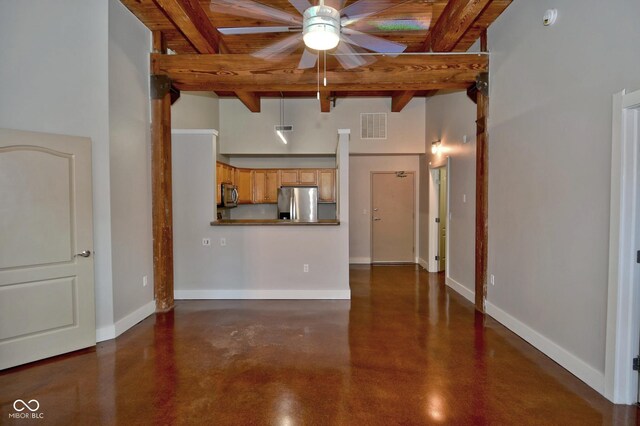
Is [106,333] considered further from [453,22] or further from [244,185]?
[453,22]

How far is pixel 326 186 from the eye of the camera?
6773mm

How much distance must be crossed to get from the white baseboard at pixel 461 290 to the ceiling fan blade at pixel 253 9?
12.7 feet

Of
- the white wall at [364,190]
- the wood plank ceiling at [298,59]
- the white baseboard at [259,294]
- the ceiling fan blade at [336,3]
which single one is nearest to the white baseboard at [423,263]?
the white wall at [364,190]

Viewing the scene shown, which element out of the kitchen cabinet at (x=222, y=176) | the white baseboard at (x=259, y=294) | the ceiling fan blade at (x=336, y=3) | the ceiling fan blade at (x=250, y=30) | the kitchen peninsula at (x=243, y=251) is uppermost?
the ceiling fan blade at (x=250, y=30)

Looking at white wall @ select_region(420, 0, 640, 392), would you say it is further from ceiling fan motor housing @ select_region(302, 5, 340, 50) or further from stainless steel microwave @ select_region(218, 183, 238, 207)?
stainless steel microwave @ select_region(218, 183, 238, 207)

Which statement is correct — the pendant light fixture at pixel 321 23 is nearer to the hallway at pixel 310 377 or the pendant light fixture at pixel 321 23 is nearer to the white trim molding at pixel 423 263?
the hallway at pixel 310 377

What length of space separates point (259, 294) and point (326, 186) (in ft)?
9.71

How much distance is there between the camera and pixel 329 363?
2.72 m

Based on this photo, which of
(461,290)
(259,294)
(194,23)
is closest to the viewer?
(194,23)

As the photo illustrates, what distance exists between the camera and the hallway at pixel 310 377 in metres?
2.07

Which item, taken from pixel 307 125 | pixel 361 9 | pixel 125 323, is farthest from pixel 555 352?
pixel 307 125

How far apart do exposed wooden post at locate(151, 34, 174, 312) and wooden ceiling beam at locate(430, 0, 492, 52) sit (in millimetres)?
3287

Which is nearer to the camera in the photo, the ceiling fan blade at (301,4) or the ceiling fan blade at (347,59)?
the ceiling fan blade at (301,4)

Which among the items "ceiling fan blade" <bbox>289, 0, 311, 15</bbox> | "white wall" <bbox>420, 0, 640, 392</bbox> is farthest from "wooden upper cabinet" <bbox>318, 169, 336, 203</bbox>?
"ceiling fan blade" <bbox>289, 0, 311, 15</bbox>
